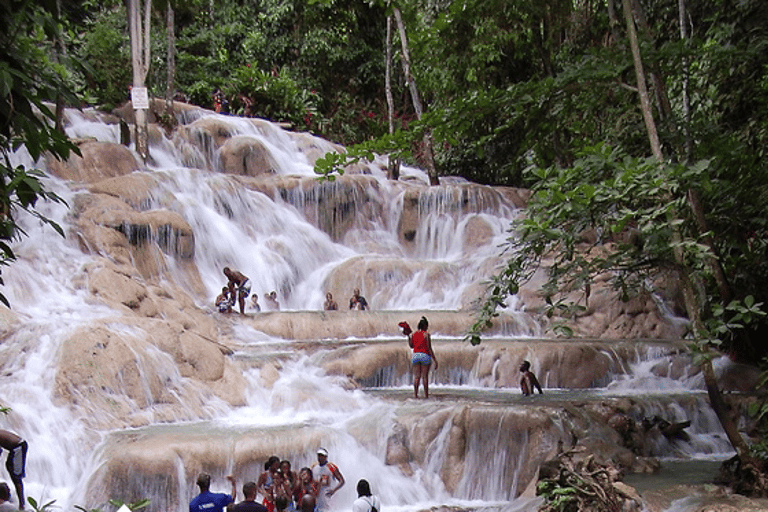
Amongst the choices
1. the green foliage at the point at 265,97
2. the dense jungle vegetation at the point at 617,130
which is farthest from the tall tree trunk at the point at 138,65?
the green foliage at the point at 265,97

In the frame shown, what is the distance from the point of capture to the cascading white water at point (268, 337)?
9.09 m

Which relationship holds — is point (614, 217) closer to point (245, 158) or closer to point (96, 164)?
point (96, 164)

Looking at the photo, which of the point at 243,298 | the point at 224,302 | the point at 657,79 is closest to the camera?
the point at 657,79

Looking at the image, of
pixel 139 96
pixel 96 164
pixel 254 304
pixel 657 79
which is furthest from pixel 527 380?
pixel 139 96

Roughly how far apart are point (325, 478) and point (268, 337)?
16.2 ft

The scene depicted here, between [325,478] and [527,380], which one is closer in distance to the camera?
[325,478]

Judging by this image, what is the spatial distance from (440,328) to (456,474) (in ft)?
14.8

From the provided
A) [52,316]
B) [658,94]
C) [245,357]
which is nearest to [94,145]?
[52,316]

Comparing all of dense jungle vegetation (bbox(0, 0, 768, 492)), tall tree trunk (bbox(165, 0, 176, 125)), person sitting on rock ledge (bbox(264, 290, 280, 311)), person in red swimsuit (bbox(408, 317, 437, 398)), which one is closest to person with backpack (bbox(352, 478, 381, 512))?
dense jungle vegetation (bbox(0, 0, 768, 492))

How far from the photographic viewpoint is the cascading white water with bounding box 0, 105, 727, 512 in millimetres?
9086

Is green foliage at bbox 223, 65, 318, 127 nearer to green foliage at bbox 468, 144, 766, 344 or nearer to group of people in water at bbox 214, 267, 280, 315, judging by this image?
group of people in water at bbox 214, 267, 280, 315

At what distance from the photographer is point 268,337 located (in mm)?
13141

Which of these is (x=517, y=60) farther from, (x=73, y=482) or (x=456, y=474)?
(x=73, y=482)

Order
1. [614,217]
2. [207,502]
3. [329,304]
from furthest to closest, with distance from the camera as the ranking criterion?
1. [329,304]
2. [614,217]
3. [207,502]
